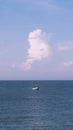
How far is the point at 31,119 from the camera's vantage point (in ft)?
258

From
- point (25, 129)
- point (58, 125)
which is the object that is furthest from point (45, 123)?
point (25, 129)

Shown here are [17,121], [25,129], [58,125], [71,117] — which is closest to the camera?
[25,129]

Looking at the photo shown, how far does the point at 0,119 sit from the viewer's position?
77.6m

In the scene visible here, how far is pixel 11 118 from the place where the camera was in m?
79.1

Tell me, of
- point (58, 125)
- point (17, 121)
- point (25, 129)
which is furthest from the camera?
point (17, 121)

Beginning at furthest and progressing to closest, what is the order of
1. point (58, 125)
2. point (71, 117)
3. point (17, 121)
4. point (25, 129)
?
point (71, 117) < point (17, 121) < point (58, 125) < point (25, 129)

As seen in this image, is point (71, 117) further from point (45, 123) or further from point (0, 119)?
point (0, 119)

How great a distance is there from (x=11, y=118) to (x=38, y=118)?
6.27 meters

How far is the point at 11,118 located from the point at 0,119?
9.13 feet

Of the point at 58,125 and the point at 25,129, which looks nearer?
the point at 25,129

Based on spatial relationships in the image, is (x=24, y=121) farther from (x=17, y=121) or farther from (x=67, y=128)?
(x=67, y=128)

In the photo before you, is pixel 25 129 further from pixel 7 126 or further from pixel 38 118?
pixel 38 118

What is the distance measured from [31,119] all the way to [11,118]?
4.50 meters

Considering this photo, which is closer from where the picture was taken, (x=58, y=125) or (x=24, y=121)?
(x=58, y=125)
